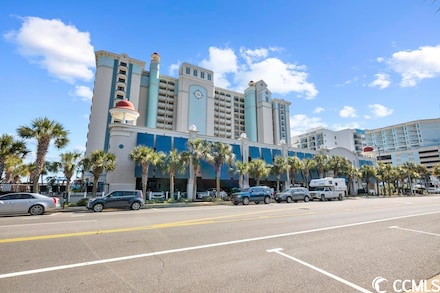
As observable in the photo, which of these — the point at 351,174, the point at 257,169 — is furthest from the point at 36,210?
the point at 351,174

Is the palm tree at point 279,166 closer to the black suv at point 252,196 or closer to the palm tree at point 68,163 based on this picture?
the black suv at point 252,196

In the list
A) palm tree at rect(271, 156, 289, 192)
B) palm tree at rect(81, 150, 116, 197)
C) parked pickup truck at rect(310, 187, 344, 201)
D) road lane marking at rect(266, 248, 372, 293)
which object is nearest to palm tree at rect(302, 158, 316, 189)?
palm tree at rect(271, 156, 289, 192)

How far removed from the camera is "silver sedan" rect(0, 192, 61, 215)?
47.7 ft

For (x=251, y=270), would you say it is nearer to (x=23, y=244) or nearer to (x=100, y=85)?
(x=23, y=244)

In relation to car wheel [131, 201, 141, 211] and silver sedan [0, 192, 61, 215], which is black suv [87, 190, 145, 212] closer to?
car wheel [131, 201, 141, 211]

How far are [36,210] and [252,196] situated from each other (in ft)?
59.8

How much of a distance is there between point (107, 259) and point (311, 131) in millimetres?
126918

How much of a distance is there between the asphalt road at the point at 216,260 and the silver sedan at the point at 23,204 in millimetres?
7365

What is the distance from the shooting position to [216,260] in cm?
550

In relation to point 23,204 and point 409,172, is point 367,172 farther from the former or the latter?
point 23,204

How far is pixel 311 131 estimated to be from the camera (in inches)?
4781

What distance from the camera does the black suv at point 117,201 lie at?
17783mm

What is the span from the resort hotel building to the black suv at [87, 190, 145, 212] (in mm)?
9319

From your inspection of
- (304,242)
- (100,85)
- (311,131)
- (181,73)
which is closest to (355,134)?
(311,131)
